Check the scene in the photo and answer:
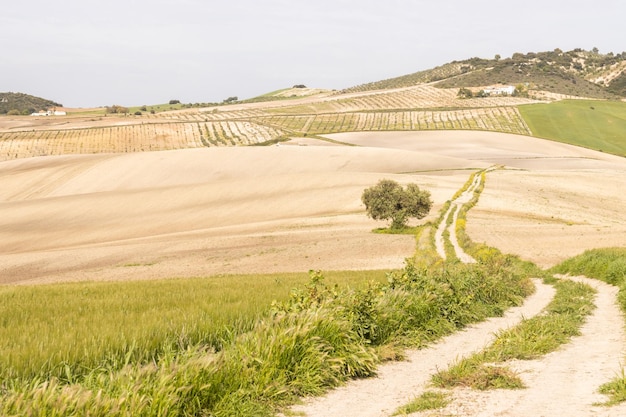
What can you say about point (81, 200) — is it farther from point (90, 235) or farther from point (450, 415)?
point (450, 415)

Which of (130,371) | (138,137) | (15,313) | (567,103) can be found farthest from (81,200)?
(567,103)

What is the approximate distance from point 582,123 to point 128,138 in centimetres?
11957

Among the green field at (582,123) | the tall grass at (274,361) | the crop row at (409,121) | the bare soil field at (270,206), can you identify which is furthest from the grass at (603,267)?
the crop row at (409,121)

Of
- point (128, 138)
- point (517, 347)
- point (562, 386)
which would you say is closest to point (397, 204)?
point (517, 347)

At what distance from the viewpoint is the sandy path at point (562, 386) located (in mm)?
8336

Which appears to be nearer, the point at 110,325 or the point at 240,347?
the point at 240,347

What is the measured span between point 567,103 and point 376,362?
680 feet

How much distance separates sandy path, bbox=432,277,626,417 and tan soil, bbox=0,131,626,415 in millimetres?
80

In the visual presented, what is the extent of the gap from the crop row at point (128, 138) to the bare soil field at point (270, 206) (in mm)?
14024

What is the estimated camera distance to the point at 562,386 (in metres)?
9.64

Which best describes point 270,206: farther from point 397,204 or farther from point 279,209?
point 397,204

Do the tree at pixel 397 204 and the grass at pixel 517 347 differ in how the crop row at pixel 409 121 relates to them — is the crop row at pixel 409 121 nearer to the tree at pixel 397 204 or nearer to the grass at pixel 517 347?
the tree at pixel 397 204

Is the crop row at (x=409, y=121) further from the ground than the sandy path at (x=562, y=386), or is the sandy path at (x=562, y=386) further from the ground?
the crop row at (x=409, y=121)

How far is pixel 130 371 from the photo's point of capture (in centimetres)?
816
